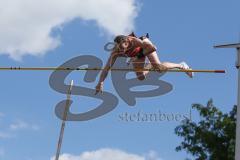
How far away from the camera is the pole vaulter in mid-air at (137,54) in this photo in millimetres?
13758

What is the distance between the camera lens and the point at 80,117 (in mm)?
17719

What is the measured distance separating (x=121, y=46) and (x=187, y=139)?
79.6ft

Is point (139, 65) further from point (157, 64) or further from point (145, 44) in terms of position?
point (145, 44)

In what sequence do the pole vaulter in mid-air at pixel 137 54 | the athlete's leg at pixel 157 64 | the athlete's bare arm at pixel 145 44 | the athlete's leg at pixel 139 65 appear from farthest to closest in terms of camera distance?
the athlete's leg at pixel 139 65 < the athlete's leg at pixel 157 64 < the athlete's bare arm at pixel 145 44 < the pole vaulter in mid-air at pixel 137 54

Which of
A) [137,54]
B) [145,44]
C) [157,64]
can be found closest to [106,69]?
[137,54]

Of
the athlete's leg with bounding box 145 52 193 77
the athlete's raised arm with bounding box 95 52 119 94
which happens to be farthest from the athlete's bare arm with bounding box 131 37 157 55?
the athlete's raised arm with bounding box 95 52 119 94

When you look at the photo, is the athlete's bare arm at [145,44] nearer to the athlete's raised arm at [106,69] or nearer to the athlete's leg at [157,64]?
the athlete's leg at [157,64]

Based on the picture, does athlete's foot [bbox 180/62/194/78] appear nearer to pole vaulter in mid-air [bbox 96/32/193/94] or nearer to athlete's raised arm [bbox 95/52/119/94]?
pole vaulter in mid-air [bbox 96/32/193/94]

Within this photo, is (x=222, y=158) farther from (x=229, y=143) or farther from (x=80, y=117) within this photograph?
(x=80, y=117)

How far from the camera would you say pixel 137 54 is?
14.1 m

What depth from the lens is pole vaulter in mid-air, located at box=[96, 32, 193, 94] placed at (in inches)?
542

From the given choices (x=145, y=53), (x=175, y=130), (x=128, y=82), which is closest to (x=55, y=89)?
(x=128, y=82)

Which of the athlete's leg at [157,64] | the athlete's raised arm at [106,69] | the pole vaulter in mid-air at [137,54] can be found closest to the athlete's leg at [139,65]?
the pole vaulter in mid-air at [137,54]

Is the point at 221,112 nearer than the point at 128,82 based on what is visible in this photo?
No
